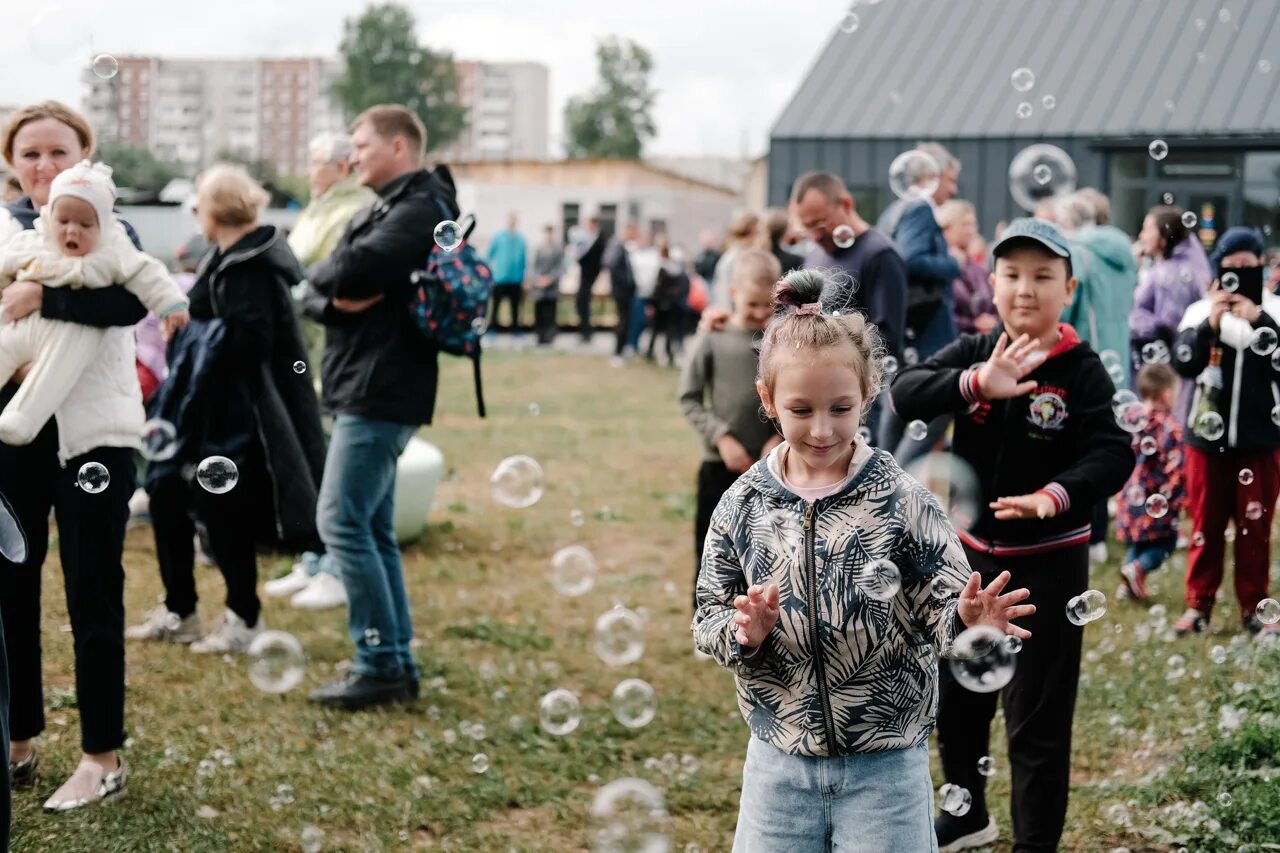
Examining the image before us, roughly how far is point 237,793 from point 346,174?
10.3 feet

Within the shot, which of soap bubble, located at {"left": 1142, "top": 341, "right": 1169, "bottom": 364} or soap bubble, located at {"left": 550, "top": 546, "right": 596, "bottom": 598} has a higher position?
soap bubble, located at {"left": 1142, "top": 341, "right": 1169, "bottom": 364}

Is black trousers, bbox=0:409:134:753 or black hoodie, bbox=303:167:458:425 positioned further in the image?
black hoodie, bbox=303:167:458:425

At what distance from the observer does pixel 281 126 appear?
127 metres

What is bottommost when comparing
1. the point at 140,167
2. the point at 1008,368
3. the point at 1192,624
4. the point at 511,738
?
the point at 511,738

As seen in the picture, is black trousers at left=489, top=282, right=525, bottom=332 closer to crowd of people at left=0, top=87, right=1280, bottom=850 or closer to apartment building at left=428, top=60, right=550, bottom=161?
crowd of people at left=0, top=87, right=1280, bottom=850

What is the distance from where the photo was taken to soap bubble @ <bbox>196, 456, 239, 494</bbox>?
468 centimetres

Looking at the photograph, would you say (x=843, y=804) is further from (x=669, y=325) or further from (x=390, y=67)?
(x=390, y=67)

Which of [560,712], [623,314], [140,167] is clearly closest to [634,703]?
[560,712]

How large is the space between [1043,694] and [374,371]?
2541mm

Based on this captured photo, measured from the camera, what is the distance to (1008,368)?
3.29m

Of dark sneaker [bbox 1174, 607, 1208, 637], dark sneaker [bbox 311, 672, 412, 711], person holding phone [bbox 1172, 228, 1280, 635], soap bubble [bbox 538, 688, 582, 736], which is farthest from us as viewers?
dark sneaker [bbox 1174, 607, 1208, 637]

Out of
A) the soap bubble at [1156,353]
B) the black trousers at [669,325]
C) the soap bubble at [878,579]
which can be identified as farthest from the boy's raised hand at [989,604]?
the black trousers at [669,325]

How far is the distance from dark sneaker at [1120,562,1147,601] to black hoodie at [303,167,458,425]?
11.6 ft

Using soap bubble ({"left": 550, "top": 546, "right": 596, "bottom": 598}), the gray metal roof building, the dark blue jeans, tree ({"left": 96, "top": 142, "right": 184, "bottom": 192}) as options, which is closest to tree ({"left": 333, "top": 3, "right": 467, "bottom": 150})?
tree ({"left": 96, "top": 142, "right": 184, "bottom": 192})
